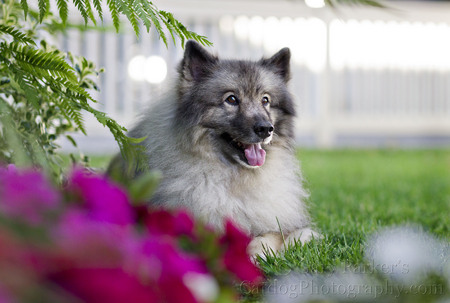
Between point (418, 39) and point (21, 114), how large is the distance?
8.49 meters

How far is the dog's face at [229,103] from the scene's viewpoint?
2.21 metres

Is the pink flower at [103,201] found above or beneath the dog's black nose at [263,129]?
beneath

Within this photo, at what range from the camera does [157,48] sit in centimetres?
775

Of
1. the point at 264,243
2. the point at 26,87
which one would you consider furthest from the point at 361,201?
the point at 26,87

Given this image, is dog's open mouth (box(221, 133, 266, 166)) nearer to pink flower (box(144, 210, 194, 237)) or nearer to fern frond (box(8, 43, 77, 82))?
fern frond (box(8, 43, 77, 82))

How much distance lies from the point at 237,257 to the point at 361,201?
2.61 meters

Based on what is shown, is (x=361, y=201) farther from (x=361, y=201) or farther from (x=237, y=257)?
(x=237, y=257)

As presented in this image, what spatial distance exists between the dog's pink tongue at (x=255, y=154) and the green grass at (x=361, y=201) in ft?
1.40

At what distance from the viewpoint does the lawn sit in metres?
1.70

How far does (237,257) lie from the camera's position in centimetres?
93

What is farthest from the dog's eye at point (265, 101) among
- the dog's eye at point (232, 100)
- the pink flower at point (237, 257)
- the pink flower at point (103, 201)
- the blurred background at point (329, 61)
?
the blurred background at point (329, 61)

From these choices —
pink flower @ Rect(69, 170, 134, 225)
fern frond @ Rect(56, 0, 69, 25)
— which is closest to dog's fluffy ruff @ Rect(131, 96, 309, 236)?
fern frond @ Rect(56, 0, 69, 25)

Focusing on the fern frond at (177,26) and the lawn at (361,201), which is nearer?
the fern frond at (177,26)

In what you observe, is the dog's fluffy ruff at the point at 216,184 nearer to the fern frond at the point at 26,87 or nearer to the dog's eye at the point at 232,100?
the dog's eye at the point at 232,100
